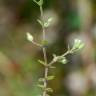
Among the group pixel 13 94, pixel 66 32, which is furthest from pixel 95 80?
pixel 13 94

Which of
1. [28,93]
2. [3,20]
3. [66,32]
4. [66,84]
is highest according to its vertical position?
[3,20]

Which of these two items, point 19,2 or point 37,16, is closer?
point 37,16

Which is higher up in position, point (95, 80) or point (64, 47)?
point (64, 47)

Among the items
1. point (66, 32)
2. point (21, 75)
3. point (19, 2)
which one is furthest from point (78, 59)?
point (19, 2)

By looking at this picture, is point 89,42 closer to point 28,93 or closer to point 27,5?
point 27,5

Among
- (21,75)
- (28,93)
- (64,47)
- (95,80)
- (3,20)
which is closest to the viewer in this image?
(28,93)

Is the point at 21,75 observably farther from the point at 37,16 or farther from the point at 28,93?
the point at 37,16

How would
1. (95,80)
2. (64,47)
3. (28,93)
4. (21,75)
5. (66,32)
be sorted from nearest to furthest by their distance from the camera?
1. (28,93)
2. (21,75)
3. (95,80)
4. (64,47)
5. (66,32)
